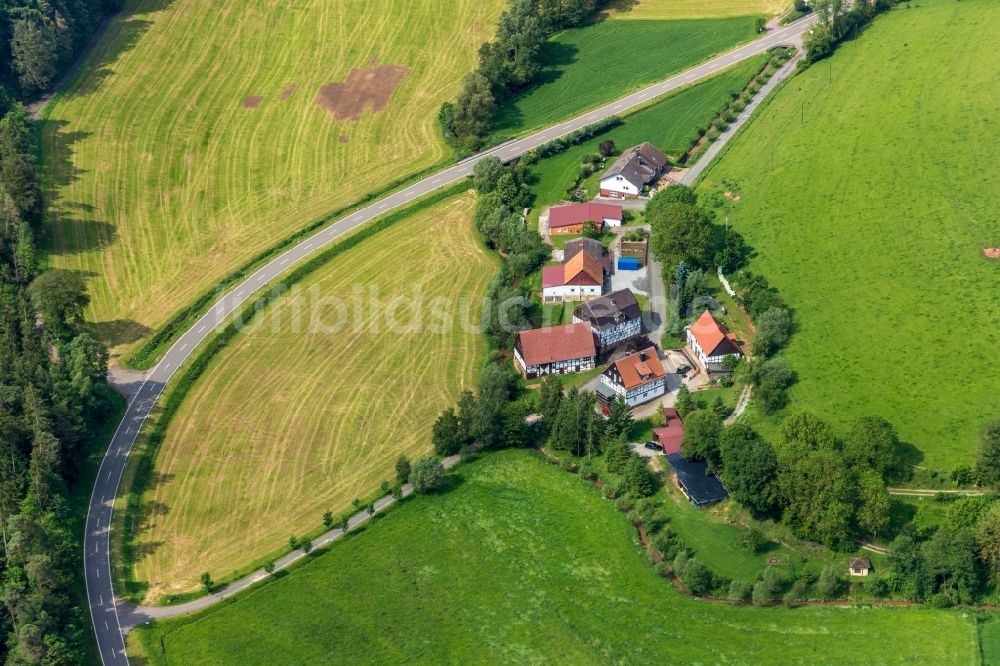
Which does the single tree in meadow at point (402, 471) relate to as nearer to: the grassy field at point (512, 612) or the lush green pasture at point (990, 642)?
the grassy field at point (512, 612)

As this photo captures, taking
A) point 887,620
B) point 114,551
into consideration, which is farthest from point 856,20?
point 114,551

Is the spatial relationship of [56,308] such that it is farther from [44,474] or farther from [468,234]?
[468,234]

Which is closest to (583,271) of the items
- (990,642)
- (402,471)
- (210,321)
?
(402,471)

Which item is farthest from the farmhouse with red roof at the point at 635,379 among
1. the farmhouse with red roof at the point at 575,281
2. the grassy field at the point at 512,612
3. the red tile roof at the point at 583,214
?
the red tile roof at the point at 583,214

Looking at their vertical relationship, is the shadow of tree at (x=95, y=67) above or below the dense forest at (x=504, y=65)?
above

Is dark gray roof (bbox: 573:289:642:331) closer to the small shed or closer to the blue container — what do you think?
the blue container
